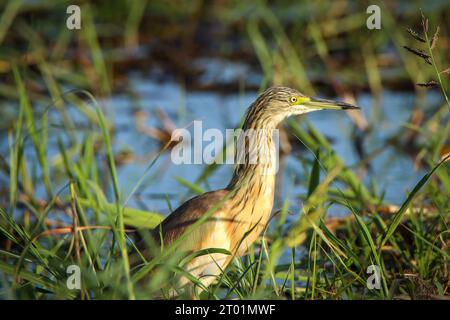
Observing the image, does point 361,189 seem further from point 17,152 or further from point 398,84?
point 398,84

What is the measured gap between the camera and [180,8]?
10.2 m

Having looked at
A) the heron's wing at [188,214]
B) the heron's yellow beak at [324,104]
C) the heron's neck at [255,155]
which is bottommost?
the heron's wing at [188,214]

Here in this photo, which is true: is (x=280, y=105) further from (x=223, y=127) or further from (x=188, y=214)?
(x=223, y=127)

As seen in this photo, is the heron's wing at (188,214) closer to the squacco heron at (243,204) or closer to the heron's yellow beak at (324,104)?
the squacco heron at (243,204)

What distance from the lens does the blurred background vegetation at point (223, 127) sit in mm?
3678

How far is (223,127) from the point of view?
7.33 m

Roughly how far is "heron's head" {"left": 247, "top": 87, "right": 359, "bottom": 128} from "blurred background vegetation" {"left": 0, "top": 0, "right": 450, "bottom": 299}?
166 mm

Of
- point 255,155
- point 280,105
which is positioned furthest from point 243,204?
point 280,105

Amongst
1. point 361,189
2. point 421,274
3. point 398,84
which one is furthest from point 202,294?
point 398,84

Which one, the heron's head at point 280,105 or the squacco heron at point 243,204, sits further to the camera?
the heron's head at point 280,105

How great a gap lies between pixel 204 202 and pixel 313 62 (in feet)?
17.3

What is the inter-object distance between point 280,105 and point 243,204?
20.3 inches

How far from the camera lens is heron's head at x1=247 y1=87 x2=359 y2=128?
14.3 ft

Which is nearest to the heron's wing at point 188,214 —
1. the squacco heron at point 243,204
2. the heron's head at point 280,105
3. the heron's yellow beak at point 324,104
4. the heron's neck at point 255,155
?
the squacco heron at point 243,204
